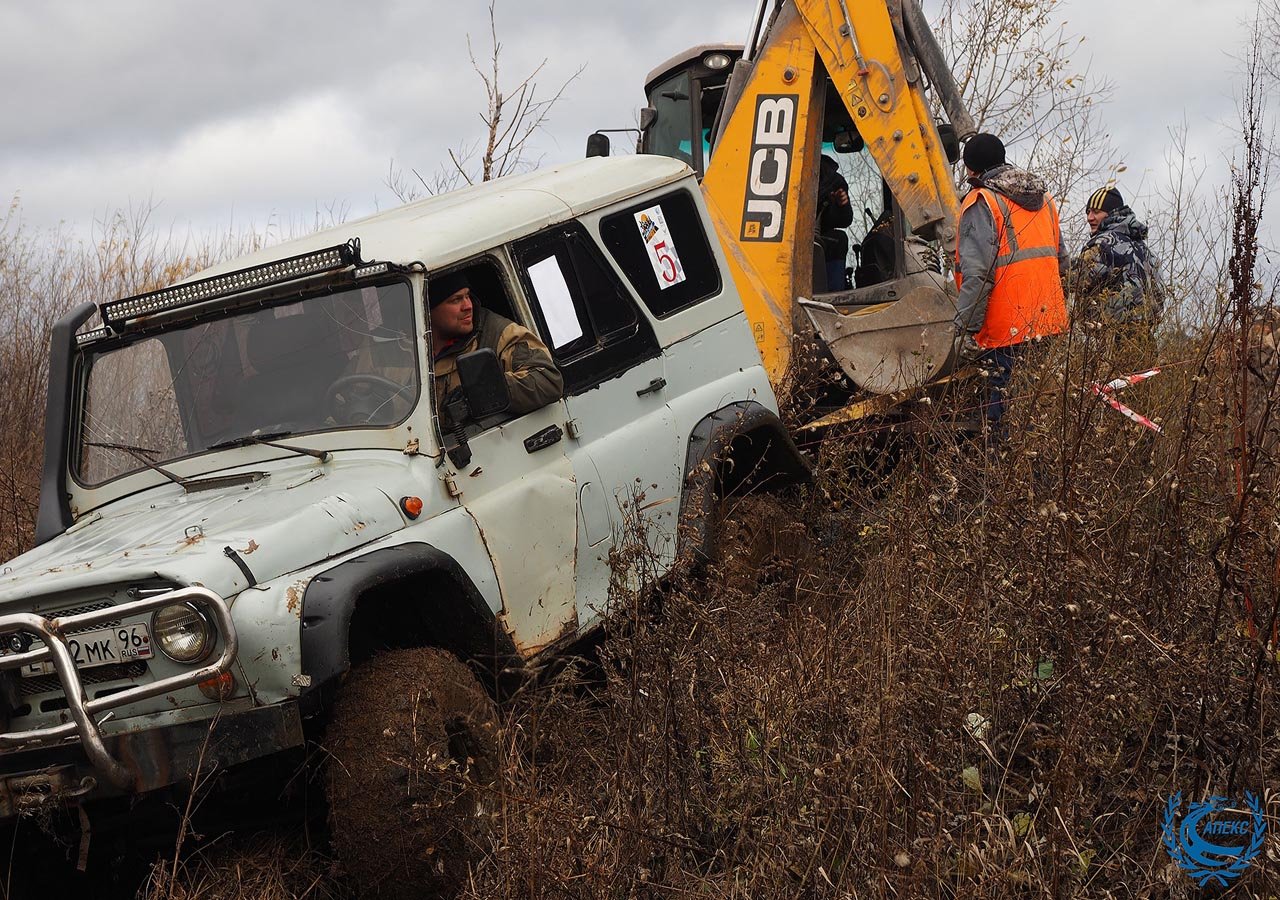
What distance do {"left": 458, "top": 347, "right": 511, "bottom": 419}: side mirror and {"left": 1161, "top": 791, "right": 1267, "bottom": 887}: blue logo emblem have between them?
2.32 m

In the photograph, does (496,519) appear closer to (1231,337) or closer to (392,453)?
(392,453)

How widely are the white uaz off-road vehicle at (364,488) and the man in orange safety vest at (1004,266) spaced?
158cm

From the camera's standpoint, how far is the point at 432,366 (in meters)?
4.50

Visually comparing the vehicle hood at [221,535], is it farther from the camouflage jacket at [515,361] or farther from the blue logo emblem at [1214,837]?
the blue logo emblem at [1214,837]

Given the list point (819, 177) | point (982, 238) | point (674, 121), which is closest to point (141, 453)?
point (982, 238)

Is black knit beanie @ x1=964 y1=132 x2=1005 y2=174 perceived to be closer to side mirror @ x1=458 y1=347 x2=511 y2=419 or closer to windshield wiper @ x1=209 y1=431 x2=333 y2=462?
side mirror @ x1=458 y1=347 x2=511 y2=419

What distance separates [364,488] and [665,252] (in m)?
2.02

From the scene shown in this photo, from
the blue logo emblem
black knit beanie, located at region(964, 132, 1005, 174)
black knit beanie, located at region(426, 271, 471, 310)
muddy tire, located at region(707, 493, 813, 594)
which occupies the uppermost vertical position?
black knit beanie, located at region(426, 271, 471, 310)

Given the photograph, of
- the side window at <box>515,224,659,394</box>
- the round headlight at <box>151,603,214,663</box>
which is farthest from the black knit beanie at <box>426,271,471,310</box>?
the round headlight at <box>151,603,214,663</box>

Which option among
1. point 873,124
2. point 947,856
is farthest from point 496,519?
point 873,124

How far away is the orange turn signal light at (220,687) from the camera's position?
3.63 metres

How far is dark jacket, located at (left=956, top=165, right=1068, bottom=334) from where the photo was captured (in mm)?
6883

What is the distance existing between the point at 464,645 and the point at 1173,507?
224 cm

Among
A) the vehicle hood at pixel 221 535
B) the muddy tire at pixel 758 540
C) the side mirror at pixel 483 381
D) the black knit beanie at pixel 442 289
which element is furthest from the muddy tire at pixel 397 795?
the muddy tire at pixel 758 540
